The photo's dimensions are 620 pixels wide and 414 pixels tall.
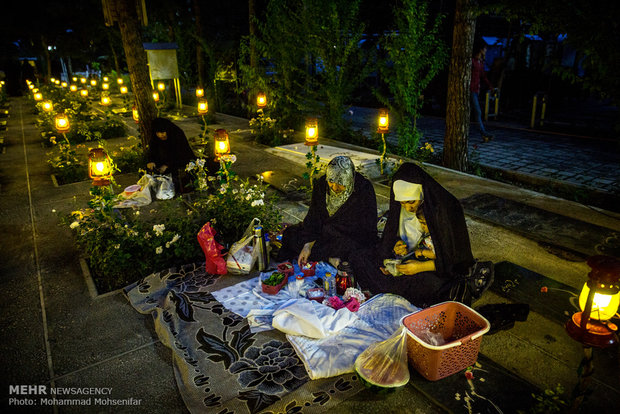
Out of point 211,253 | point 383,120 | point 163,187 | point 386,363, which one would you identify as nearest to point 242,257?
point 211,253

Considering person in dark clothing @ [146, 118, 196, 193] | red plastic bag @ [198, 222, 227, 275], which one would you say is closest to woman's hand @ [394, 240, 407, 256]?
red plastic bag @ [198, 222, 227, 275]

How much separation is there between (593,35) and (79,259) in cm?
637

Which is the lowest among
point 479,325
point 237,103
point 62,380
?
point 62,380

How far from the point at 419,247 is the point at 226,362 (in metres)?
2.06

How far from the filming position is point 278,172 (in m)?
8.69

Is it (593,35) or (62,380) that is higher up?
(593,35)

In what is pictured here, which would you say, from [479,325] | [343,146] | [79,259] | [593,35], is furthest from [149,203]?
[593,35]

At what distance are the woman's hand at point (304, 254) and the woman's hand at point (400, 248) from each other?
1.00 metres

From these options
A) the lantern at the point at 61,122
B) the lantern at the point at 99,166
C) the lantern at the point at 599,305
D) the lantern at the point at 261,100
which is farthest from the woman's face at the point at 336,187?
the lantern at the point at 261,100

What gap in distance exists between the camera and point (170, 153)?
7.39m

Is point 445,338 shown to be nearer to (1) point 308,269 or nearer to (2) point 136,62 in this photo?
(1) point 308,269

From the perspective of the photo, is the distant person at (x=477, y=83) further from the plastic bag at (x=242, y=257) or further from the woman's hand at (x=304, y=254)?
the plastic bag at (x=242, y=257)

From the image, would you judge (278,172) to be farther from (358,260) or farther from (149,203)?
(358,260)

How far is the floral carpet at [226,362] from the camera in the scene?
2877 millimetres
